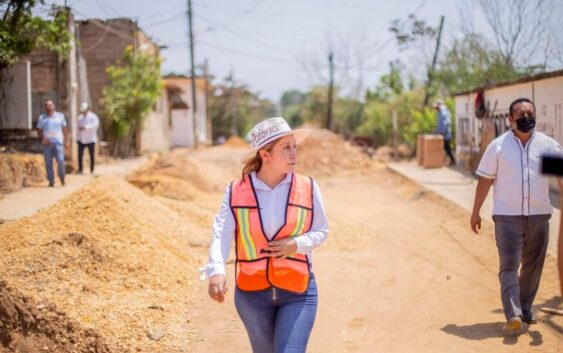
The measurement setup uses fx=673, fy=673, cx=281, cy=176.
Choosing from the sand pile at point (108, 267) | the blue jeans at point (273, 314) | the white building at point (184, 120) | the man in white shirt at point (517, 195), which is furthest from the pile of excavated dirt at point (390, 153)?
the blue jeans at point (273, 314)

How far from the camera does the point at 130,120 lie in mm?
26328

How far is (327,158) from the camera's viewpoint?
27453 mm

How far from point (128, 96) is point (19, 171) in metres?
13.4

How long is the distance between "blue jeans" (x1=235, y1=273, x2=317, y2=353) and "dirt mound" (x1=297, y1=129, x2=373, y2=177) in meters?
22.0

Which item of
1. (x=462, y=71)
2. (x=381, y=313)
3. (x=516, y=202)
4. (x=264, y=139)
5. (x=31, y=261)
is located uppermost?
(x=462, y=71)

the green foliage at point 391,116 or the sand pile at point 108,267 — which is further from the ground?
the green foliage at point 391,116

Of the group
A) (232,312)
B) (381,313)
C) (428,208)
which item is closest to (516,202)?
(381,313)

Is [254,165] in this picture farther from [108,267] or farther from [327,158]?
[327,158]

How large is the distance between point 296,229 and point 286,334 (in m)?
0.56

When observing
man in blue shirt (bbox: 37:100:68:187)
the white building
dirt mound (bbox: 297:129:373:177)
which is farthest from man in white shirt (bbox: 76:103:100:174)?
the white building

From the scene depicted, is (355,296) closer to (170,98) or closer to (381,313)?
(381,313)

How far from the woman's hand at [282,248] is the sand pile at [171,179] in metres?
12.2

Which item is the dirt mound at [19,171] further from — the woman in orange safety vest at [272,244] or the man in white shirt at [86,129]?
the woman in orange safety vest at [272,244]

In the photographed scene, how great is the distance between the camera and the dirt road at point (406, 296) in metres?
5.84
